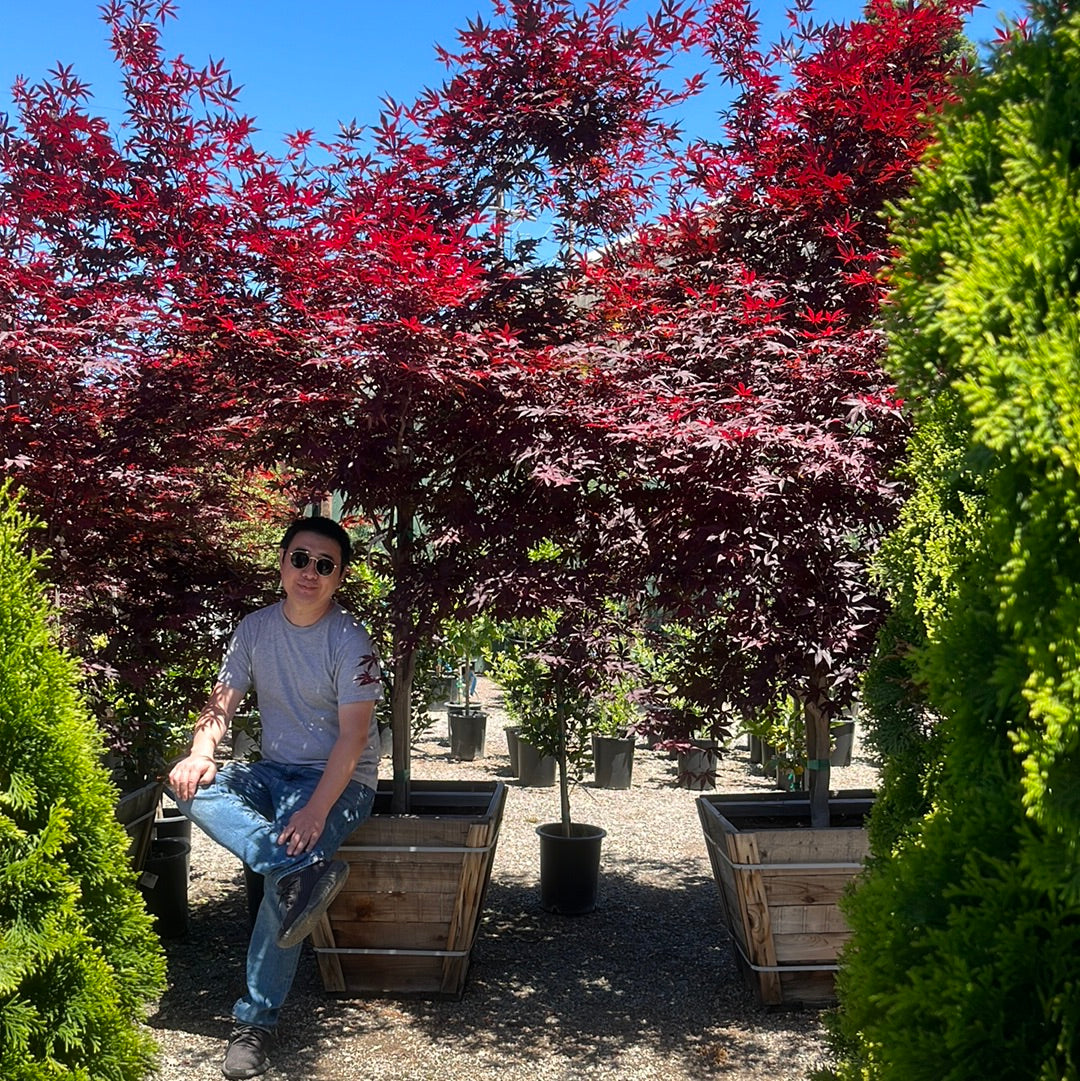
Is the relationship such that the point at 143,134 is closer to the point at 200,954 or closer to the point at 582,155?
the point at 582,155

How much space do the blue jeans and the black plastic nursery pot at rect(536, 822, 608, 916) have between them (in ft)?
4.53

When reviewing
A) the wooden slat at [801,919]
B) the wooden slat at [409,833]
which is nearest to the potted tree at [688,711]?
the wooden slat at [801,919]

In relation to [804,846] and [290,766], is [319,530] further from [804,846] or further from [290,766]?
[804,846]

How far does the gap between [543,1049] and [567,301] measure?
2.59m

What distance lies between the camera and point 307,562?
12.0ft

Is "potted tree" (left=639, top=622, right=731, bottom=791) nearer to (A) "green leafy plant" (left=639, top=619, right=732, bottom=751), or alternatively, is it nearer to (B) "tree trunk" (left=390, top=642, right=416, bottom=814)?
(A) "green leafy plant" (left=639, top=619, right=732, bottom=751)

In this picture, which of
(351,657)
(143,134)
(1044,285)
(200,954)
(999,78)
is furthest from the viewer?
(200,954)

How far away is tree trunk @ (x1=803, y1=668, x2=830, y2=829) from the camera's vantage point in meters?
3.92

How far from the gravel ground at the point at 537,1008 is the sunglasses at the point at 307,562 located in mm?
1518

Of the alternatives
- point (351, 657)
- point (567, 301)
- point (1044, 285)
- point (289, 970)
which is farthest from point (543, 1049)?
point (1044, 285)

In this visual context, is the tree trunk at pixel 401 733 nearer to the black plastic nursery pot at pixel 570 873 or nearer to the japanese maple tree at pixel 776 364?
the black plastic nursery pot at pixel 570 873

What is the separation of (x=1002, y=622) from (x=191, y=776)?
8.78 ft

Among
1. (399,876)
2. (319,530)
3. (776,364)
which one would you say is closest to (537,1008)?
(399,876)

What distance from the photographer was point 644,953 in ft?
14.3
